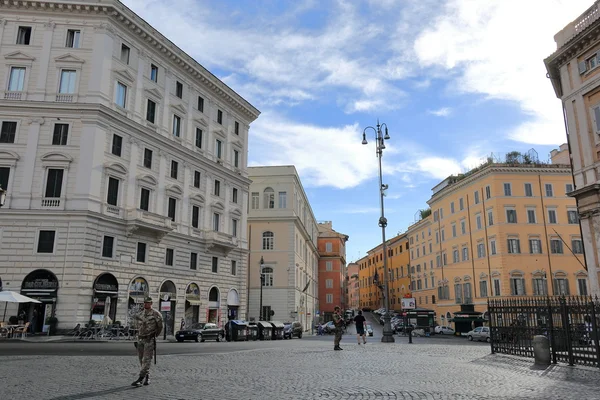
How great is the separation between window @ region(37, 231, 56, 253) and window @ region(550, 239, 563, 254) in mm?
47587

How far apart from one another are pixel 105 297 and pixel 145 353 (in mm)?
22928

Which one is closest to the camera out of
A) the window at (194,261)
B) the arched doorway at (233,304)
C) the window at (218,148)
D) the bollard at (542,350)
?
the bollard at (542,350)

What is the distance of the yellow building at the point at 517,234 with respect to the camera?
165ft

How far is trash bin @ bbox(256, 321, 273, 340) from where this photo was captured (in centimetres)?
3628

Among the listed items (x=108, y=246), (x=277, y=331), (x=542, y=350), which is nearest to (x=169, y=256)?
(x=108, y=246)

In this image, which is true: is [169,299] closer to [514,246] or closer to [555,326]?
[555,326]

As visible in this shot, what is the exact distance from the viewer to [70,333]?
90.3ft

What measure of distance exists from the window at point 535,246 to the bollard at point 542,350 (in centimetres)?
4132

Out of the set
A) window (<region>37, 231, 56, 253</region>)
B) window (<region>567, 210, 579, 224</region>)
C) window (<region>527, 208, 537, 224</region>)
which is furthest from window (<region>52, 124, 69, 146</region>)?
window (<region>567, 210, 579, 224</region>)

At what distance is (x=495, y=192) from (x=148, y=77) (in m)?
37.5

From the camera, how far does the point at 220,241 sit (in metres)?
41.0

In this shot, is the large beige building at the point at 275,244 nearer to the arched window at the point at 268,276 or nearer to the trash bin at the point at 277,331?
the arched window at the point at 268,276

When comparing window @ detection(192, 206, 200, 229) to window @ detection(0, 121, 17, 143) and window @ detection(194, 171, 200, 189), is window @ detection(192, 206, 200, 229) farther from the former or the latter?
window @ detection(0, 121, 17, 143)

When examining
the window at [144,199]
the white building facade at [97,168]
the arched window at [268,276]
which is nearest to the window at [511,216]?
the arched window at [268,276]
